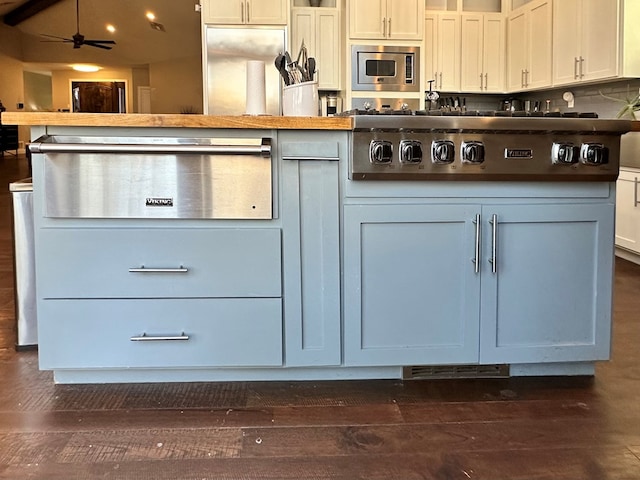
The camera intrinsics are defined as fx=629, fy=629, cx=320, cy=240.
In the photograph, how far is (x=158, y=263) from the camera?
198 centimetres

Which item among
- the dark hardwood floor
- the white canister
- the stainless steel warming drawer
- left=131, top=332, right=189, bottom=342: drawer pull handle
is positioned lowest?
the dark hardwood floor

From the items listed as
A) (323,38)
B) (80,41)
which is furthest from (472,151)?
(80,41)

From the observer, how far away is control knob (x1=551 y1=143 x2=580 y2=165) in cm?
197

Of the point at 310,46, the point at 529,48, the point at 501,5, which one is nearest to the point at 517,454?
the point at 310,46

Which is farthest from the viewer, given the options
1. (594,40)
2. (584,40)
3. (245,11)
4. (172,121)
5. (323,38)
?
(323,38)

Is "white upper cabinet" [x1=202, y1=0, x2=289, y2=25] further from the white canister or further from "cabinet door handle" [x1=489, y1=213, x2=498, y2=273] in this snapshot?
"cabinet door handle" [x1=489, y1=213, x2=498, y2=273]

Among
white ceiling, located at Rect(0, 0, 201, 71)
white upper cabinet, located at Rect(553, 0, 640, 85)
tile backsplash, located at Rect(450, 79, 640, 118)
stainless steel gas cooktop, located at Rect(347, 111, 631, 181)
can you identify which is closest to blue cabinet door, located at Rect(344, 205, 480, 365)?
stainless steel gas cooktop, located at Rect(347, 111, 631, 181)

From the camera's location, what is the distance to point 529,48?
5508mm

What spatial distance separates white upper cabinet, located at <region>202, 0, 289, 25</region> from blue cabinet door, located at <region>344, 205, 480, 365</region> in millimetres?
3413

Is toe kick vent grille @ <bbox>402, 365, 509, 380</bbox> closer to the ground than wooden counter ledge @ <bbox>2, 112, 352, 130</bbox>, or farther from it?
closer to the ground

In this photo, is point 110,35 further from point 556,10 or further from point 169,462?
point 169,462

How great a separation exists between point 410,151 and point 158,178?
30.5 inches

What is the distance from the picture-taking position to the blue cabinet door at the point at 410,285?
2010 mm

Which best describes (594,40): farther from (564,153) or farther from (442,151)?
(442,151)
